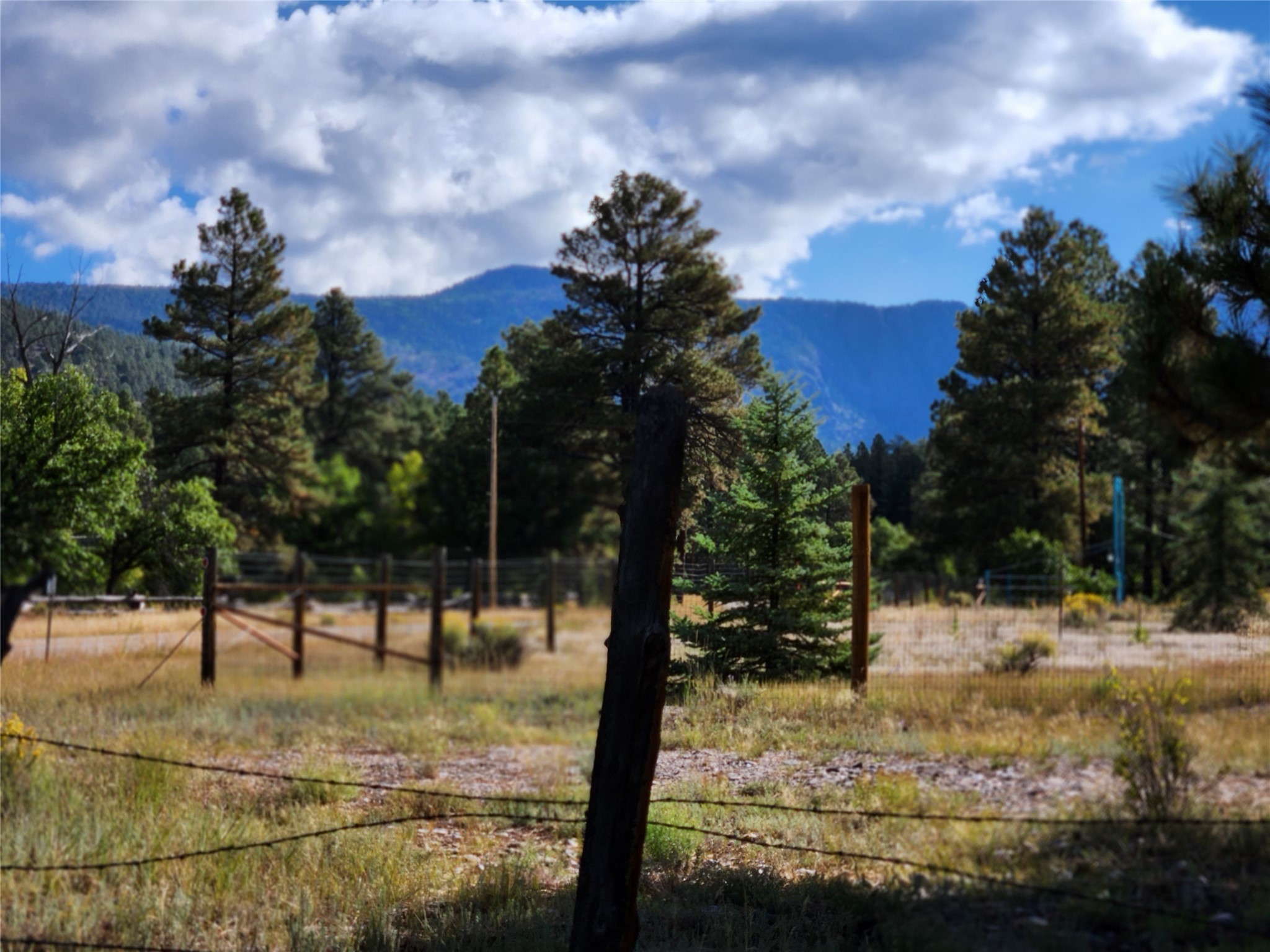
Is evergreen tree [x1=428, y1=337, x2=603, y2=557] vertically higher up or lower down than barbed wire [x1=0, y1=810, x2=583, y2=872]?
higher up

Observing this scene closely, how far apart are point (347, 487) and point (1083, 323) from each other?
972 inches

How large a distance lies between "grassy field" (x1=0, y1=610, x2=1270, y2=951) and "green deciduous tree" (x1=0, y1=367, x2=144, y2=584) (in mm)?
1561

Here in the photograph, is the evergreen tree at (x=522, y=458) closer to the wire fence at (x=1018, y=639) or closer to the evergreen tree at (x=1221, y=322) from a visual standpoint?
the wire fence at (x=1018, y=639)

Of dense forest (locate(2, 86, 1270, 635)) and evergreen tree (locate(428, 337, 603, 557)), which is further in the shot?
evergreen tree (locate(428, 337, 603, 557))

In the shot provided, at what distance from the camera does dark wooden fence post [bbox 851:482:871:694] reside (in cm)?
588

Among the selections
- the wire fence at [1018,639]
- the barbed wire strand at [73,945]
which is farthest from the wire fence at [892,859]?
the wire fence at [1018,639]

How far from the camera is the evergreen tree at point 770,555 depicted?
5.95m

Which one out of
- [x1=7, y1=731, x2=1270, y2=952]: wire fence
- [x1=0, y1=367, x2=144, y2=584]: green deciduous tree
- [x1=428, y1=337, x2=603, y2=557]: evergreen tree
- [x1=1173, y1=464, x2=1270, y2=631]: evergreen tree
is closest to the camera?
[x1=7, y1=731, x2=1270, y2=952]: wire fence

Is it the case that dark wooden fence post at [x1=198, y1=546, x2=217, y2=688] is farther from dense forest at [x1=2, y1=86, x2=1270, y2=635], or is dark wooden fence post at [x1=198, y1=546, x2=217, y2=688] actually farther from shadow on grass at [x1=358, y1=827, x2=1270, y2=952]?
shadow on grass at [x1=358, y1=827, x2=1270, y2=952]

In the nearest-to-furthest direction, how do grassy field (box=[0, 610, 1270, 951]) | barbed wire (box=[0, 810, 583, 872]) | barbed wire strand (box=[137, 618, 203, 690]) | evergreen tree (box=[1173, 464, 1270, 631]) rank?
grassy field (box=[0, 610, 1270, 951]) → evergreen tree (box=[1173, 464, 1270, 631]) → barbed wire (box=[0, 810, 583, 872]) → barbed wire strand (box=[137, 618, 203, 690])

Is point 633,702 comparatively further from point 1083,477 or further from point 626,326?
point 626,326

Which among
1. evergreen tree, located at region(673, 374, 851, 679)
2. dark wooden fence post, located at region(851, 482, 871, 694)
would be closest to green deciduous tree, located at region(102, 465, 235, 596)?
evergreen tree, located at region(673, 374, 851, 679)

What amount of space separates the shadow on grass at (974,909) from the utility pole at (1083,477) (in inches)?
141

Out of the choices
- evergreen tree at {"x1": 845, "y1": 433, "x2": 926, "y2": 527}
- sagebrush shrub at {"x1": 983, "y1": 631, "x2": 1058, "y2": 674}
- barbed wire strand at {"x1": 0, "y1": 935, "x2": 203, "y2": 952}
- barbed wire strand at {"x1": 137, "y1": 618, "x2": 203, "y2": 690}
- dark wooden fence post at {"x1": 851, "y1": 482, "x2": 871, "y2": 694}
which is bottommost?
barbed wire strand at {"x1": 0, "y1": 935, "x2": 203, "y2": 952}
